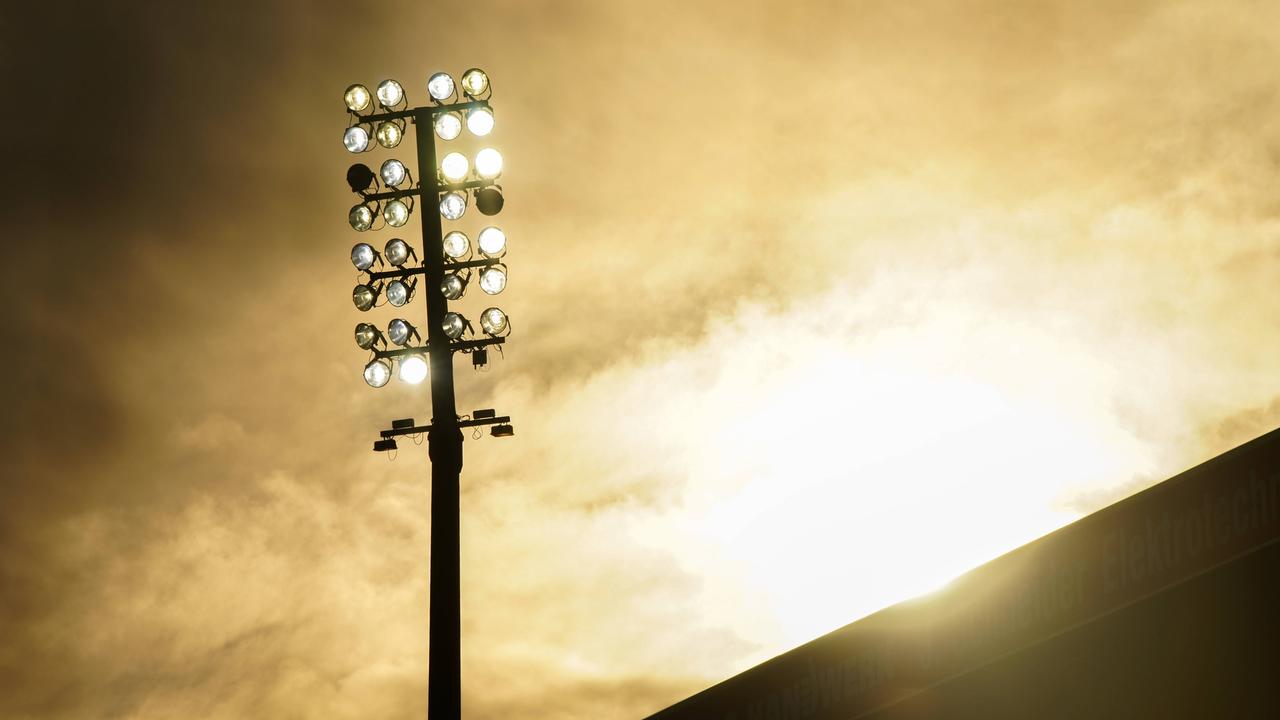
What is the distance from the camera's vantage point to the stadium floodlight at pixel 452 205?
14484 millimetres

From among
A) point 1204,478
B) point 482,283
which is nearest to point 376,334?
point 482,283

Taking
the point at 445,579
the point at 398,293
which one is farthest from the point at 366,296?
the point at 445,579

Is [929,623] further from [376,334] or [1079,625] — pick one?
[376,334]

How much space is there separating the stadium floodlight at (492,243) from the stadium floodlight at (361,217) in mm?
1213

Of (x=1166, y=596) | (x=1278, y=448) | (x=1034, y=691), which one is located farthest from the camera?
(x=1034, y=691)

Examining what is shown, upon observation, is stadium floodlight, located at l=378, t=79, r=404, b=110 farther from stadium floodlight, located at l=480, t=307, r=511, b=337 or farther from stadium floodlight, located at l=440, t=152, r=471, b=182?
stadium floodlight, located at l=480, t=307, r=511, b=337

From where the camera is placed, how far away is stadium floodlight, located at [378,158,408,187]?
570 inches

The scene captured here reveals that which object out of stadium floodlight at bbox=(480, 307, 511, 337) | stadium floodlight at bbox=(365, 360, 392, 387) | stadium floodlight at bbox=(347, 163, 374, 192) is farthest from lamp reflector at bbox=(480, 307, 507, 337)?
stadium floodlight at bbox=(347, 163, 374, 192)

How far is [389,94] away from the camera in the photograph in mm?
14617

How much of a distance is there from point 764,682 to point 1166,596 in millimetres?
4716

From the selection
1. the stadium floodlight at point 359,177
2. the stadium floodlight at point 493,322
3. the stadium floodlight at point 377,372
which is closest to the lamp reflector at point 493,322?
the stadium floodlight at point 493,322

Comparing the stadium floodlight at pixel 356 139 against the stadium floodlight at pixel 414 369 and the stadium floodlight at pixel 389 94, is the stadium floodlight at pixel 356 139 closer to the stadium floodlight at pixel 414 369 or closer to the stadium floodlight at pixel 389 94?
the stadium floodlight at pixel 389 94

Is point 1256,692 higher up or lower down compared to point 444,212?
lower down

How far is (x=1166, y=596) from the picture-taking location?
31.8ft
